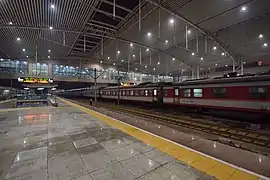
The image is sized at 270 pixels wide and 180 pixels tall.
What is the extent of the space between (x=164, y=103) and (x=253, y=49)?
692 inches

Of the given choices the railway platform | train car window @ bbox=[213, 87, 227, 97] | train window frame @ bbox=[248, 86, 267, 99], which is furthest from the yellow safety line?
train car window @ bbox=[213, 87, 227, 97]

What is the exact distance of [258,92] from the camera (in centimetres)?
654

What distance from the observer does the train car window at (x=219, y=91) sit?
790 cm

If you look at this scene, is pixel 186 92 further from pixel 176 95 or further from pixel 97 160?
pixel 97 160

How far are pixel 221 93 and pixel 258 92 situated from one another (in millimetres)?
1715

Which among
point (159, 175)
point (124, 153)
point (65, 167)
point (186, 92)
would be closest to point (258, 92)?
point (186, 92)

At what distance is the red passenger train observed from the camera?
21.1 ft

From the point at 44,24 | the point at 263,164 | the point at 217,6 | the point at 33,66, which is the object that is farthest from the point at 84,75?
the point at 263,164

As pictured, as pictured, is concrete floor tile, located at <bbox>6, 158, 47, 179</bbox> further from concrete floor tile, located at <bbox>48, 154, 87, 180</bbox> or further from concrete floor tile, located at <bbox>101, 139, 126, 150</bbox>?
concrete floor tile, located at <bbox>101, 139, 126, 150</bbox>

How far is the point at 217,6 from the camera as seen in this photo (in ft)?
38.3

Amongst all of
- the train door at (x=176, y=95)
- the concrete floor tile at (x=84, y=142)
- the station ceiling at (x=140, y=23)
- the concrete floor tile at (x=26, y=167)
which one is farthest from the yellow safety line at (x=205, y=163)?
the station ceiling at (x=140, y=23)

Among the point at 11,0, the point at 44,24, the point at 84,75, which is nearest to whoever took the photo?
the point at 11,0

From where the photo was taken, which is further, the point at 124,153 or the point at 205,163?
the point at 124,153

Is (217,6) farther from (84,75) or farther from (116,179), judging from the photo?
(84,75)
